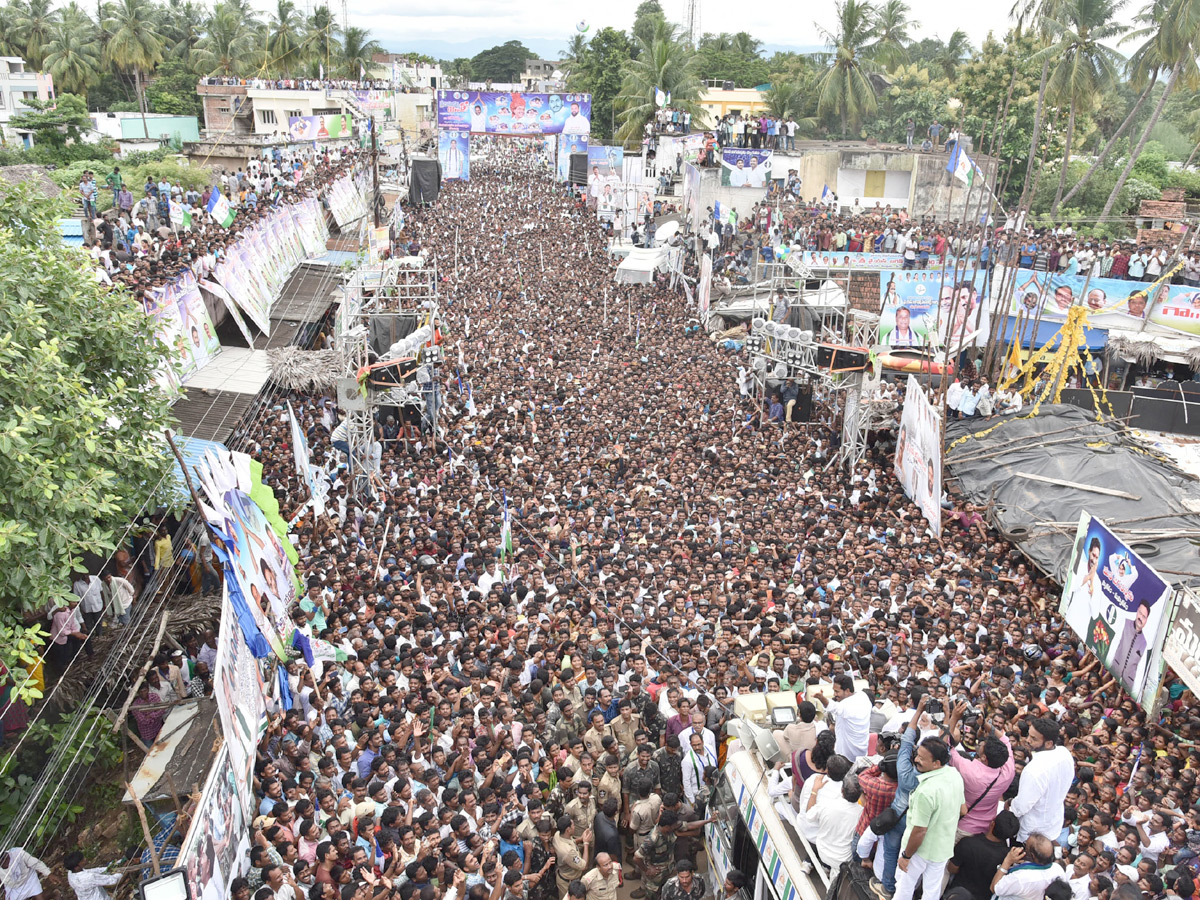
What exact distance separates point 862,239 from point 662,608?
21.8 metres

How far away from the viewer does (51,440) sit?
690 centimetres

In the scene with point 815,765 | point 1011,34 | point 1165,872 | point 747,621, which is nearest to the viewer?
point 815,765

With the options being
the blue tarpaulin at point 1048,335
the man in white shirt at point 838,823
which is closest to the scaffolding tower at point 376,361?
the man in white shirt at point 838,823

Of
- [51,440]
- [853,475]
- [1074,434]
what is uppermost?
[51,440]

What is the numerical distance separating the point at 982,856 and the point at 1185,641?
15.3ft

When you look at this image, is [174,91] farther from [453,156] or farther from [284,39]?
[453,156]

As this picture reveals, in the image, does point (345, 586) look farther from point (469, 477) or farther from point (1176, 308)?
point (1176, 308)

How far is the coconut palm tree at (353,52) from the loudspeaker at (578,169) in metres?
23.0

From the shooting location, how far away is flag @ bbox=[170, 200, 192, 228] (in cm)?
2178

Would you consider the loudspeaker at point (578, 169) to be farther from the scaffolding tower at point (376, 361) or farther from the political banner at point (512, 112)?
the scaffolding tower at point (376, 361)

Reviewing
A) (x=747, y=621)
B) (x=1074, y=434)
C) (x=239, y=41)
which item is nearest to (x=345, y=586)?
(x=747, y=621)

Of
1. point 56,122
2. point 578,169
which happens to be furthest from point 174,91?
point 578,169

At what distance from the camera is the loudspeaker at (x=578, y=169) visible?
4772 centimetres

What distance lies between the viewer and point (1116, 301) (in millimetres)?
22469
